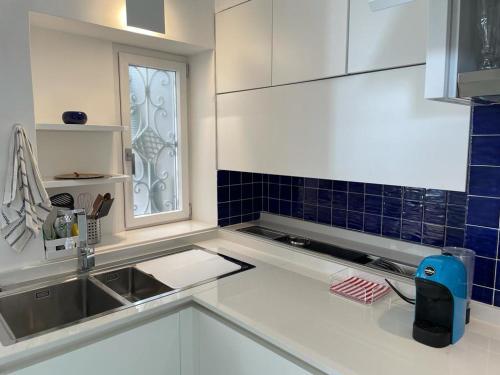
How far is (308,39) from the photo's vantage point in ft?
5.29

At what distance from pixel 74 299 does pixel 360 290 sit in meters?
1.25

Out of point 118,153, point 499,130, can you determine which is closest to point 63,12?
point 118,153

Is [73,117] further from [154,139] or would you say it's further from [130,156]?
[154,139]

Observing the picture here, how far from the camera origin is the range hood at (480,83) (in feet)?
2.74

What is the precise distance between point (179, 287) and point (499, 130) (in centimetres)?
133

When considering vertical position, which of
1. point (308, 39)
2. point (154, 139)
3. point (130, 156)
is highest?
point (308, 39)

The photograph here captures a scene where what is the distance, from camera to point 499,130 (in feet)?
3.78

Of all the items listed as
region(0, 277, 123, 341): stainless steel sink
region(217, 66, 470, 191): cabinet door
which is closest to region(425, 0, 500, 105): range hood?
region(217, 66, 470, 191): cabinet door

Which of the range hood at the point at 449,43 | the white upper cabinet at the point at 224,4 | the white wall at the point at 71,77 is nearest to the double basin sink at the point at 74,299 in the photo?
the white wall at the point at 71,77

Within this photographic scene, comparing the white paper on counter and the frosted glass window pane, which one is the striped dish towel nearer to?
the white paper on counter

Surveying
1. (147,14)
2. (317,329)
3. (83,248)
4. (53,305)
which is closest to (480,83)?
(317,329)

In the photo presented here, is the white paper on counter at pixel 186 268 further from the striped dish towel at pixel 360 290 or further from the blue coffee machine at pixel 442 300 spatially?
the blue coffee machine at pixel 442 300

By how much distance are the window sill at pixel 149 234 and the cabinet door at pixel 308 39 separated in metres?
1.01

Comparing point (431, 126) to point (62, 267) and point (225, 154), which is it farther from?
point (62, 267)
